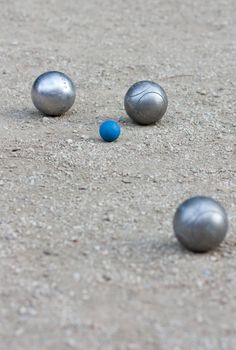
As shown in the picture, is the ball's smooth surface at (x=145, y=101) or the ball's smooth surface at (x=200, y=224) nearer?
the ball's smooth surface at (x=200, y=224)

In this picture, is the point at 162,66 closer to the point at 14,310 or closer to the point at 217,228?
the point at 217,228

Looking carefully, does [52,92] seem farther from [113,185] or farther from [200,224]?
[200,224]

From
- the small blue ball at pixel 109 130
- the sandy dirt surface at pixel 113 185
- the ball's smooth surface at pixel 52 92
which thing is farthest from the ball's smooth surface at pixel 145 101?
the ball's smooth surface at pixel 52 92

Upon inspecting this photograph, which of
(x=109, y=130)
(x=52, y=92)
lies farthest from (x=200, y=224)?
(x=52, y=92)

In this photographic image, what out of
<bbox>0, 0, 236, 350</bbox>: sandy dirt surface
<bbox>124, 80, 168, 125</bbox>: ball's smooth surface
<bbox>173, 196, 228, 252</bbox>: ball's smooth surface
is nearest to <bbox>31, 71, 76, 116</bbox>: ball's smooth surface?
<bbox>0, 0, 236, 350</bbox>: sandy dirt surface

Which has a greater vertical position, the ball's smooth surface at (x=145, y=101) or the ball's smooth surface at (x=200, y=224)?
the ball's smooth surface at (x=145, y=101)

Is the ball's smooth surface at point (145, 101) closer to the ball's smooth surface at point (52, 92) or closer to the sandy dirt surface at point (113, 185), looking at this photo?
the sandy dirt surface at point (113, 185)
